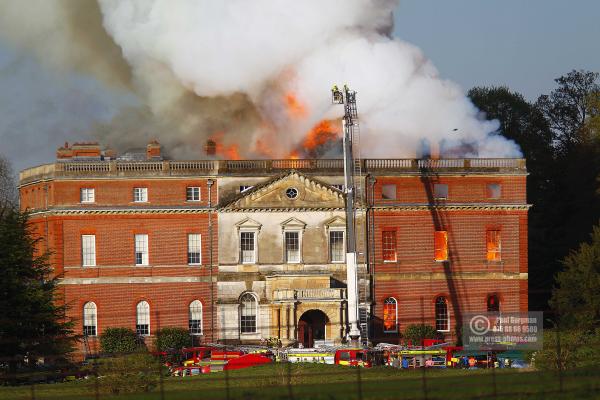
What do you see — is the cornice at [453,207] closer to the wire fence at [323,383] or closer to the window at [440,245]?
the window at [440,245]

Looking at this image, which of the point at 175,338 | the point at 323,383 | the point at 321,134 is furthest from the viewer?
the point at 321,134

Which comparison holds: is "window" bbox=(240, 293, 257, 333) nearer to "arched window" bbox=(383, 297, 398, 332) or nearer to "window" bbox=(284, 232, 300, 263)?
"window" bbox=(284, 232, 300, 263)

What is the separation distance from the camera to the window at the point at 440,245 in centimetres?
7931

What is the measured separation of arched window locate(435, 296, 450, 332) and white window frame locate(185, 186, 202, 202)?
1239 cm

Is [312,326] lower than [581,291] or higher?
lower

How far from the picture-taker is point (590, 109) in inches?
3765

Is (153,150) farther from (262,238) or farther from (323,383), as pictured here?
(323,383)

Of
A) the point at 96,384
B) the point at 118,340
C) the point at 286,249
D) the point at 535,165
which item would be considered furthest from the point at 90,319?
the point at 96,384

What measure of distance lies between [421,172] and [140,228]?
532 inches

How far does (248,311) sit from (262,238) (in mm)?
3497

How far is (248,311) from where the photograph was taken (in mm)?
77938

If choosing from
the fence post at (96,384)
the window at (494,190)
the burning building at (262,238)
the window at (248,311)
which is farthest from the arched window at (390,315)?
the fence post at (96,384)

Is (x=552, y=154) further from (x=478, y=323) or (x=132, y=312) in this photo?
(x=132, y=312)

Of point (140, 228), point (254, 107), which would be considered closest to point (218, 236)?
point (140, 228)
